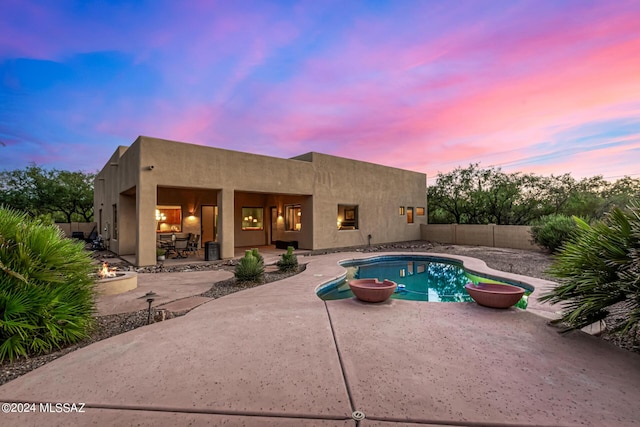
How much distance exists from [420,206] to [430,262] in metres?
8.79

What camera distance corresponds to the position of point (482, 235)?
50.4 ft

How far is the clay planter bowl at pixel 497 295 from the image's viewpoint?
4434 mm

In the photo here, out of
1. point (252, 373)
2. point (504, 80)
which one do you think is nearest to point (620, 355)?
point (252, 373)

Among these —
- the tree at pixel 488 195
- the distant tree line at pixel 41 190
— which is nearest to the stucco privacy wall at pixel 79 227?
Result: the distant tree line at pixel 41 190

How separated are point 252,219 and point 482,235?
12678 mm

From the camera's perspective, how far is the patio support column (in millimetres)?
10086

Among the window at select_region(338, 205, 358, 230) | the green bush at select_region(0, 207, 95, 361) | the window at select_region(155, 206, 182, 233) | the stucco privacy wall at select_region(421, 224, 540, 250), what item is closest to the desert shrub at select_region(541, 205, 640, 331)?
the green bush at select_region(0, 207, 95, 361)

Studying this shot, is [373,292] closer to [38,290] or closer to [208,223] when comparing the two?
[38,290]

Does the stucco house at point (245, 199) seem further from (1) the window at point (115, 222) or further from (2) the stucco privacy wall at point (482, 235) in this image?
(2) the stucco privacy wall at point (482, 235)

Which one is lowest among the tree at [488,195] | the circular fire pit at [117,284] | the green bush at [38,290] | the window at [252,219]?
the circular fire pit at [117,284]

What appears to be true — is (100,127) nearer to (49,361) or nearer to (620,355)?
(49,361)

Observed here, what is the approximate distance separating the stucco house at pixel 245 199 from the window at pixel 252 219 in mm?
54

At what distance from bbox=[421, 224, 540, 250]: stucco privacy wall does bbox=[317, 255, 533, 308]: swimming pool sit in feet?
20.2

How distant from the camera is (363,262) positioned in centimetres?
1059
